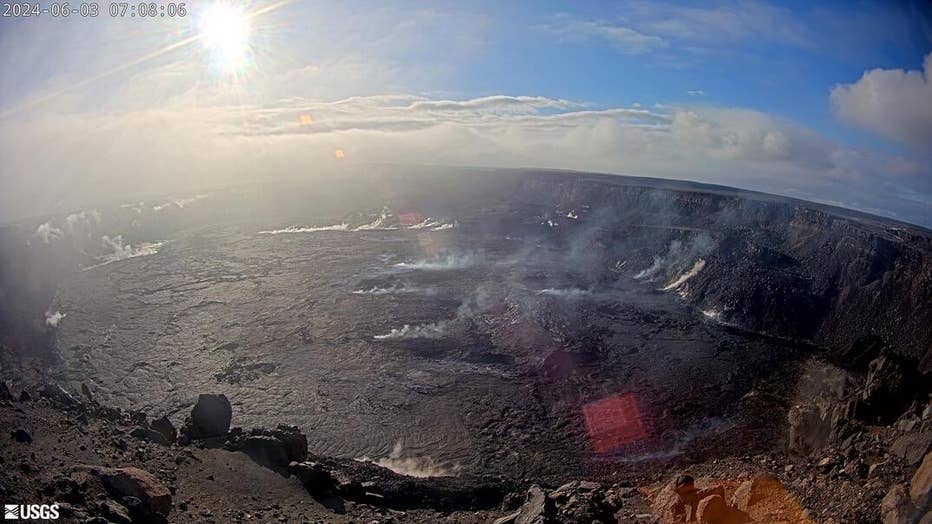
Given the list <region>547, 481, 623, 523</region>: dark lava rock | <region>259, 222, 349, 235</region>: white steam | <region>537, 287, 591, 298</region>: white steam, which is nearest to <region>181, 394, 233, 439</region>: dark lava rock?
<region>547, 481, 623, 523</region>: dark lava rock

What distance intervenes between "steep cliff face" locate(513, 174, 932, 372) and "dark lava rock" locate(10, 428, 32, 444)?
3315 cm

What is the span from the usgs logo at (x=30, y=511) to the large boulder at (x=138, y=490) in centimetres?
156

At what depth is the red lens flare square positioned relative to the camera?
22250 millimetres

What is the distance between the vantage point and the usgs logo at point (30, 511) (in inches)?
371

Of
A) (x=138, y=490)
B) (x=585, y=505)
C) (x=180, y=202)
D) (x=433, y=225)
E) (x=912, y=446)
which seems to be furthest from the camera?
(x=180, y=202)

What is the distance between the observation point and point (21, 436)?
1309cm

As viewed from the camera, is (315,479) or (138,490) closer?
(138,490)

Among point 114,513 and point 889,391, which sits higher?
point 889,391

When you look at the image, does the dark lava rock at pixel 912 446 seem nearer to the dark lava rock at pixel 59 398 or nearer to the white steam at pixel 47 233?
the dark lava rock at pixel 59 398

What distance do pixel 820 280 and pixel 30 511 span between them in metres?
44.4

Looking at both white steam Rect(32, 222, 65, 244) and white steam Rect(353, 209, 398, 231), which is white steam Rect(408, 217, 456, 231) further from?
white steam Rect(32, 222, 65, 244)

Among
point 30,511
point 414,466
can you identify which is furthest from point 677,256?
point 30,511

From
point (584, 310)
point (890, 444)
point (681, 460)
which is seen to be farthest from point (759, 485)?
point (584, 310)

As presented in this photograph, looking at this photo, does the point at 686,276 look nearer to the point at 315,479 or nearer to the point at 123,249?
the point at 315,479
